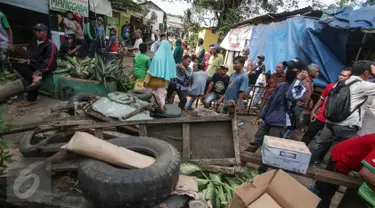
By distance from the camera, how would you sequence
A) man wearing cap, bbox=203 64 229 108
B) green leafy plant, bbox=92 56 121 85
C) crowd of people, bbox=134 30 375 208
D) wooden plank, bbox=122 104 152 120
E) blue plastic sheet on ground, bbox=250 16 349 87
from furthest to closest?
blue plastic sheet on ground, bbox=250 16 349 87 < man wearing cap, bbox=203 64 229 108 < green leafy plant, bbox=92 56 121 85 < wooden plank, bbox=122 104 152 120 < crowd of people, bbox=134 30 375 208

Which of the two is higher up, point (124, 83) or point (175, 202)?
point (124, 83)

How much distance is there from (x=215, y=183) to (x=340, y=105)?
1.95 m

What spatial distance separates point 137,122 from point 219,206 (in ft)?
4.63

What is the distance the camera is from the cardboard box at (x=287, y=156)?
2.26 metres

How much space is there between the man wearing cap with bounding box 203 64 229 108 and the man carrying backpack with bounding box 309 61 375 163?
2.86m

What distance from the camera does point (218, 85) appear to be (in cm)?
579

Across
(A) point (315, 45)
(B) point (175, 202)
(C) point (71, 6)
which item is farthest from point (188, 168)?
(C) point (71, 6)

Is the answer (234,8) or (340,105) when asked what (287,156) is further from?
(234,8)

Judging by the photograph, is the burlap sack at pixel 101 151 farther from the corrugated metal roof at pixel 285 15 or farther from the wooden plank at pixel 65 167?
the corrugated metal roof at pixel 285 15

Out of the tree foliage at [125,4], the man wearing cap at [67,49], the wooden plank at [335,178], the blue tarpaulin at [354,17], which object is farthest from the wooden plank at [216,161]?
the tree foliage at [125,4]

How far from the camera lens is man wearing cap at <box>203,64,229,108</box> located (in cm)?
576

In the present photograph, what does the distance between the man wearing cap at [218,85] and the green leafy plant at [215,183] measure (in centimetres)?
320

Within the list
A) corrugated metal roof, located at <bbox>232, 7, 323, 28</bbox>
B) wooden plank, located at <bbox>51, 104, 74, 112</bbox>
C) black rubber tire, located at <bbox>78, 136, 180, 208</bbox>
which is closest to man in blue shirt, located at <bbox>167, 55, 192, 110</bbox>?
wooden plank, located at <bbox>51, 104, 74, 112</bbox>

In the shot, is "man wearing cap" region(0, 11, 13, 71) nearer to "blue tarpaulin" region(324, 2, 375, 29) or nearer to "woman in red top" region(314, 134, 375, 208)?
"woman in red top" region(314, 134, 375, 208)
